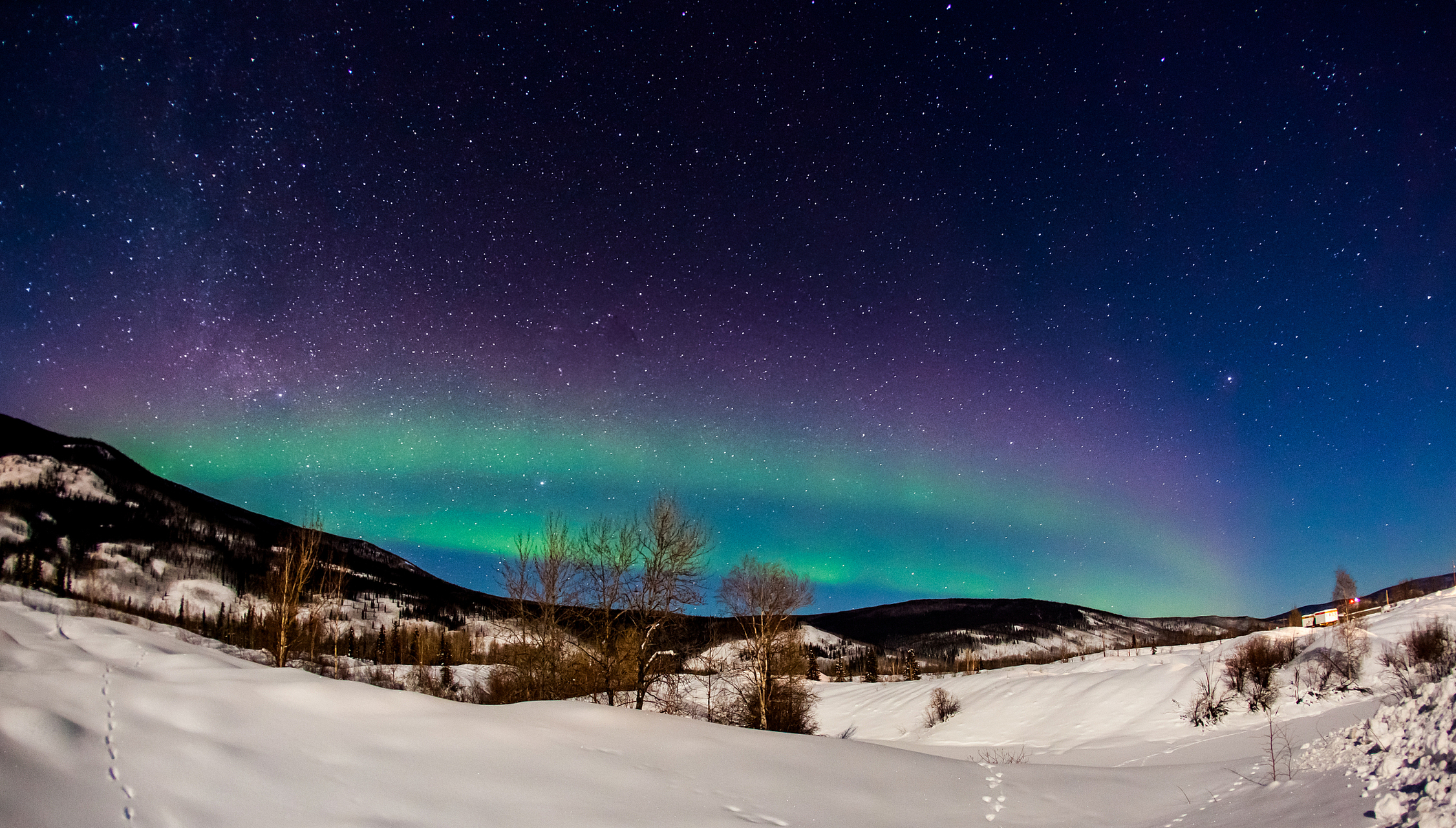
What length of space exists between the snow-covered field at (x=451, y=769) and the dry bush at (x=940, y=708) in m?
24.5

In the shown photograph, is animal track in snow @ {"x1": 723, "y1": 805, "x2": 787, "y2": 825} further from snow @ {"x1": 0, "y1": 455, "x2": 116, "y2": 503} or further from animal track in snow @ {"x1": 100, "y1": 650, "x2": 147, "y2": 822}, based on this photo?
snow @ {"x1": 0, "y1": 455, "x2": 116, "y2": 503}

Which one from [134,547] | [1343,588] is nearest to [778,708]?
[1343,588]

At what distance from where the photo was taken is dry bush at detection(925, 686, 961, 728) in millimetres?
34344

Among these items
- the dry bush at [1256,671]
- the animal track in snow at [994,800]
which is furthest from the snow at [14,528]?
the dry bush at [1256,671]

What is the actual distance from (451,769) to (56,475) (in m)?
259

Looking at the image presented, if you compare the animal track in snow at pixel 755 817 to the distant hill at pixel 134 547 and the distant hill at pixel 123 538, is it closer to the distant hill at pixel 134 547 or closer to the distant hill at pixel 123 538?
the distant hill at pixel 134 547

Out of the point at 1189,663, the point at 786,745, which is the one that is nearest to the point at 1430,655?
the point at 1189,663

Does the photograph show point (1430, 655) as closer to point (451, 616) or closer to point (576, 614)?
point (576, 614)

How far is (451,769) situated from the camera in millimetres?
5801

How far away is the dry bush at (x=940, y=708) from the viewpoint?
3434 cm

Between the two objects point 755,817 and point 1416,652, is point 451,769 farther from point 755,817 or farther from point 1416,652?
point 1416,652

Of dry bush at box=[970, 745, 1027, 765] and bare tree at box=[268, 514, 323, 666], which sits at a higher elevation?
bare tree at box=[268, 514, 323, 666]

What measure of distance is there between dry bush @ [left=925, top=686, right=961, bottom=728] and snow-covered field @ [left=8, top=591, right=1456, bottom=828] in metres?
24.5

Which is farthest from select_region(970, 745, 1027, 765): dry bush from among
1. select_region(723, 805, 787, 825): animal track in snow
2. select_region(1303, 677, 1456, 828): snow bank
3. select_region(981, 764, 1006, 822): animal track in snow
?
select_region(723, 805, 787, 825): animal track in snow
